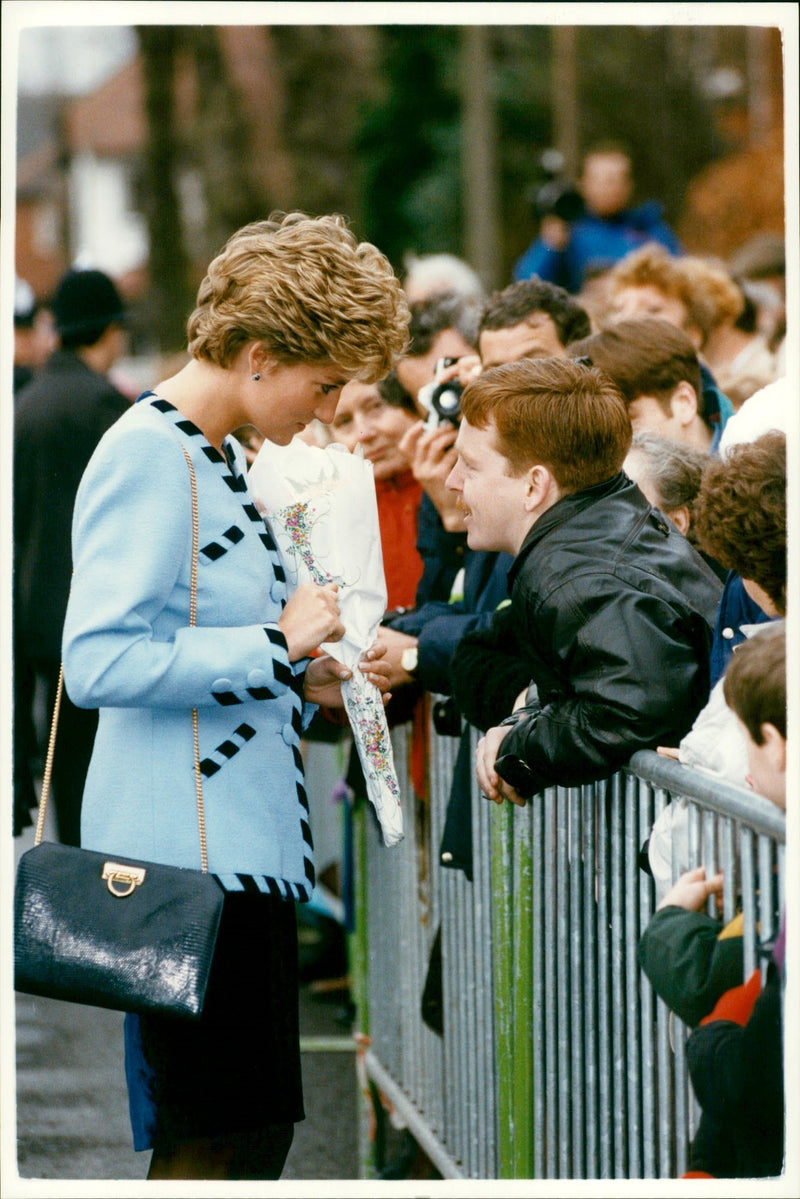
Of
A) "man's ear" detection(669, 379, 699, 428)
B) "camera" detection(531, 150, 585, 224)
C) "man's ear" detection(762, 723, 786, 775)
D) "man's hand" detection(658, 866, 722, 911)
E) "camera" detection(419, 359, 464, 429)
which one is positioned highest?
"camera" detection(531, 150, 585, 224)

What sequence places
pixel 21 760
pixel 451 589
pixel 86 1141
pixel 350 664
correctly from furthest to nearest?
pixel 21 760
pixel 86 1141
pixel 451 589
pixel 350 664

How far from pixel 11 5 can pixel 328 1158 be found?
126 inches

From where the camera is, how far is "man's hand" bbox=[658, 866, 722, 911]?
95.3 inches

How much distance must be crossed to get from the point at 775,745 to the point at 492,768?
2.80 feet

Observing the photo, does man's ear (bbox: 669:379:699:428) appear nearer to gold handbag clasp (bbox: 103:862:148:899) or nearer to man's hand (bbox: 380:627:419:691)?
man's hand (bbox: 380:627:419:691)

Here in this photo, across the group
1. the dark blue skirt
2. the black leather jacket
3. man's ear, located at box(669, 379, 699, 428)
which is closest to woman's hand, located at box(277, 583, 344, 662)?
the black leather jacket

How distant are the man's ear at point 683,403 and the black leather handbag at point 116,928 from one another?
182 cm

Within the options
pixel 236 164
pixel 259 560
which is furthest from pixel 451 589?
pixel 236 164

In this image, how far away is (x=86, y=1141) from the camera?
457 centimetres

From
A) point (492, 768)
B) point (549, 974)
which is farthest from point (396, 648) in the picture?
point (549, 974)

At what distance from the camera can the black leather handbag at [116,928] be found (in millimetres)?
2621

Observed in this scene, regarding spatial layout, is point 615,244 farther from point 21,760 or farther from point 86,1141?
point 86,1141

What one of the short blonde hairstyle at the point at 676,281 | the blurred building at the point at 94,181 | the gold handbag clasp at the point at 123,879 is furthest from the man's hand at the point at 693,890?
the blurred building at the point at 94,181

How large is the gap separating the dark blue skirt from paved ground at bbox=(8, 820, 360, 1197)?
3.38 feet
